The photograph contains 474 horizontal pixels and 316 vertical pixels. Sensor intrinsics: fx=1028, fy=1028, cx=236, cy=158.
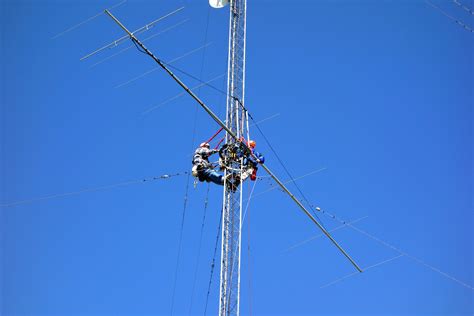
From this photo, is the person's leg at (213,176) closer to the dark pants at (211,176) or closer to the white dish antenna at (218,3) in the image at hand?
the dark pants at (211,176)

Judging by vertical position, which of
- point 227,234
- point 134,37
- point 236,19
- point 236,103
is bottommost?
point 227,234

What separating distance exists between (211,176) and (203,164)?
761 millimetres

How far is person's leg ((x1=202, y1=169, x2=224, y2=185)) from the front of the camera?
3794cm

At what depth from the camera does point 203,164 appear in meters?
38.9

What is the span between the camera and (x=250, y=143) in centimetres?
3806

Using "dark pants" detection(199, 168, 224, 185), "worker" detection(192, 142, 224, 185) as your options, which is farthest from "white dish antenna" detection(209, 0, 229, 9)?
"dark pants" detection(199, 168, 224, 185)

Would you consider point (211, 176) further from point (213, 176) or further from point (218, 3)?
point (218, 3)

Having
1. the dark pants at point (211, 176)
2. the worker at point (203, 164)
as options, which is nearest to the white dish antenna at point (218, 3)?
the worker at point (203, 164)

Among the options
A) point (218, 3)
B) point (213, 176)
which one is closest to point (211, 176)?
point (213, 176)

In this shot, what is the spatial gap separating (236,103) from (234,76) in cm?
131

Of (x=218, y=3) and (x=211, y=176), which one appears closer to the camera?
(x=211, y=176)

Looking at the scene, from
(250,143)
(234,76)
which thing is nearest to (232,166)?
(250,143)

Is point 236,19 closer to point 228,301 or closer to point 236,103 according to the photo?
point 236,103

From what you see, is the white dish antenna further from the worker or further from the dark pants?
the dark pants
